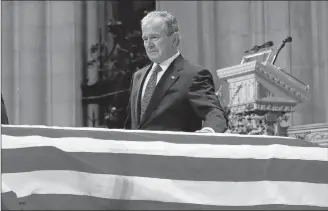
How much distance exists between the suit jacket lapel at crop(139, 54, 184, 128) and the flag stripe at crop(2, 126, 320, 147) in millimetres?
717

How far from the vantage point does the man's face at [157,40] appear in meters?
3.83

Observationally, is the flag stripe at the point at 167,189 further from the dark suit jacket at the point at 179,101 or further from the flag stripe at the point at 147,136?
the dark suit jacket at the point at 179,101

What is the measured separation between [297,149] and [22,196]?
1231mm

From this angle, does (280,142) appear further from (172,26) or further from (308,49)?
(308,49)

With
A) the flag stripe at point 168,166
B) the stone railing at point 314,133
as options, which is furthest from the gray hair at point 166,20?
the stone railing at point 314,133

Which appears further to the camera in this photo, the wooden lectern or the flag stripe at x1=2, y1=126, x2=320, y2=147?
the wooden lectern

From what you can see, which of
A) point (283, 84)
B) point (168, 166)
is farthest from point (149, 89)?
point (283, 84)

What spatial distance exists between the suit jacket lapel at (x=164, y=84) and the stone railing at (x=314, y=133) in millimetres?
4173

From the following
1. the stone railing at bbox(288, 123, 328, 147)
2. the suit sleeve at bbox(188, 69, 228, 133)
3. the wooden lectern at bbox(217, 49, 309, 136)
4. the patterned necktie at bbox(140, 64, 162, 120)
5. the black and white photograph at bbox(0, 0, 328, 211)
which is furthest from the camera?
the stone railing at bbox(288, 123, 328, 147)

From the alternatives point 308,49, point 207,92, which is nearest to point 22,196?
point 207,92

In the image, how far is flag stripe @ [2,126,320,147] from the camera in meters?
3.00

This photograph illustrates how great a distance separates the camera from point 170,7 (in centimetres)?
1133

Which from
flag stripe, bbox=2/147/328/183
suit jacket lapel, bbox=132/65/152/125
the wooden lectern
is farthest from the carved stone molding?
flag stripe, bbox=2/147/328/183

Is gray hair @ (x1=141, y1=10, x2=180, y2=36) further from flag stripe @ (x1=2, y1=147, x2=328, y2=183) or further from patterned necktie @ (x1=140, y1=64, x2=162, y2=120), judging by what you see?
flag stripe @ (x1=2, y1=147, x2=328, y2=183)
